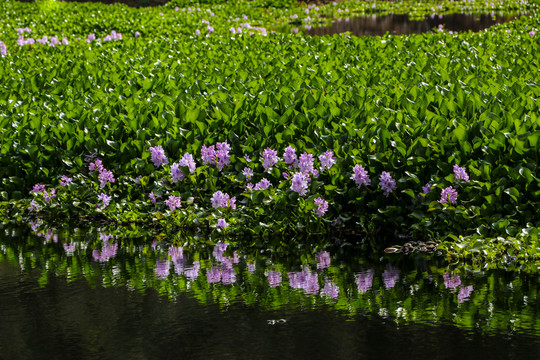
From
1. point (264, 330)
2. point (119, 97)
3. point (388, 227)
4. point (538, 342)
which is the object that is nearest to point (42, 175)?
point (119, 97)

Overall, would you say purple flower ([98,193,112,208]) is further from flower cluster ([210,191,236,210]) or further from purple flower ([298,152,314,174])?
purple flower ([298,152,314,174])

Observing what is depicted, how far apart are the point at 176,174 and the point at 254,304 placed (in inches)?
102

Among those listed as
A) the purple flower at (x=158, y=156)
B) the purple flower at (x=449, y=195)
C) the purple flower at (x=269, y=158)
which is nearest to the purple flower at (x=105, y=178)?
the purple flower at (x=158, y=156)

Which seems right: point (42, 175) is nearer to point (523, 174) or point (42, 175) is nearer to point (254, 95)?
point (254, 95)

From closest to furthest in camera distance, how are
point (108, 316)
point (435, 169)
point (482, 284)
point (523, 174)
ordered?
point (108, 316), point (482, 284), point (523, 174), point (435, 169)

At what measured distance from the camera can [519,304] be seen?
5258 millimetres

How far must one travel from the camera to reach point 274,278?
6.09 meters

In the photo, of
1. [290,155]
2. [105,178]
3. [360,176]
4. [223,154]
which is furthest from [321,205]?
[105,178]

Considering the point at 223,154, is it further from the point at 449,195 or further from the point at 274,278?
the point at 449,195

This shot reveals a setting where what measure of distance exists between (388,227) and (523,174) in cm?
121

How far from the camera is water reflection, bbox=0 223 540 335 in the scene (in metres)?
5.21

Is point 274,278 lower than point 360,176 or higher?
lower

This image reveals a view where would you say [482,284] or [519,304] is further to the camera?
[482,284]

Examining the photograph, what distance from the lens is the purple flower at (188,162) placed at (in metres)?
7.72
